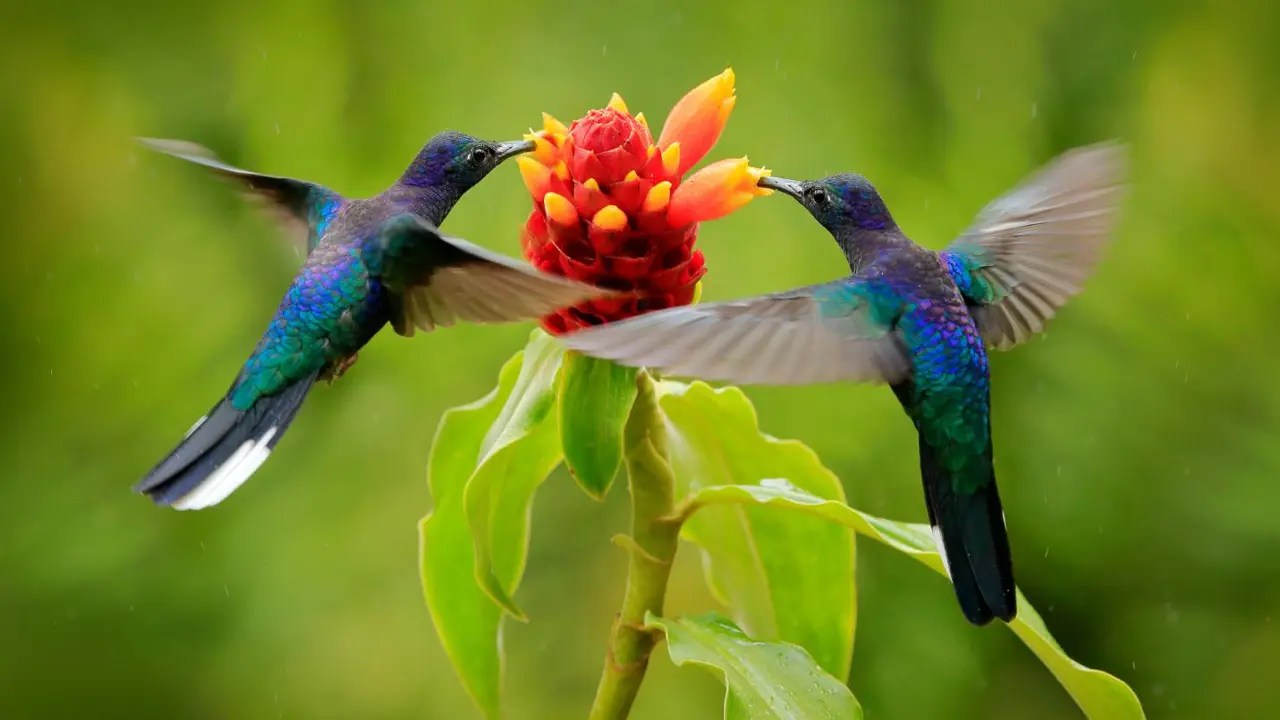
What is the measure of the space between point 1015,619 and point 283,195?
927mm

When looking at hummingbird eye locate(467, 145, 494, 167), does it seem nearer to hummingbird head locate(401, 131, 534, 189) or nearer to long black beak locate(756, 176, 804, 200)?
hummingbird head locate(401, 131, 534, 189)

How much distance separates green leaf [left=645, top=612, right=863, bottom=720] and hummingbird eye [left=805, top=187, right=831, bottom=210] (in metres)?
0.43

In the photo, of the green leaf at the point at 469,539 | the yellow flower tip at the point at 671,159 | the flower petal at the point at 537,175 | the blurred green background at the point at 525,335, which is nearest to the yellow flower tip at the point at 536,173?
the flower petal at the point at 537,175

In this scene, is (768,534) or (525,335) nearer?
(768,534)

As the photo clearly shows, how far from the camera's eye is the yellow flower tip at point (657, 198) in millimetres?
977

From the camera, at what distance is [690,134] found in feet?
3.50

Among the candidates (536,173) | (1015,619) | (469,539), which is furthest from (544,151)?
(1015,619)

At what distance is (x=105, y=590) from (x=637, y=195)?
1532mm

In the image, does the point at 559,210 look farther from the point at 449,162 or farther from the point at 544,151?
the point at 449,162

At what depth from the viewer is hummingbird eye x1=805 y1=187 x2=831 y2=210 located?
3.83ft

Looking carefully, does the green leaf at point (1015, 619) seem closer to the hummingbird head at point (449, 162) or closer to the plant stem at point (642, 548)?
the plant stem at point (642, 548)

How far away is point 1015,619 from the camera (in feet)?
3.69

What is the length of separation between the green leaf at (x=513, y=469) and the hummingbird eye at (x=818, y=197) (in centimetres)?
29

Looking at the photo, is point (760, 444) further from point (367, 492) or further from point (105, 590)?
point (105, 590)
